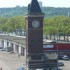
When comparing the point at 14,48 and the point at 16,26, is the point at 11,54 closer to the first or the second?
the point at 14,48

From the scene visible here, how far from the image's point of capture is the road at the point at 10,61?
207ft

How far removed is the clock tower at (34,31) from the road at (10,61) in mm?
6110

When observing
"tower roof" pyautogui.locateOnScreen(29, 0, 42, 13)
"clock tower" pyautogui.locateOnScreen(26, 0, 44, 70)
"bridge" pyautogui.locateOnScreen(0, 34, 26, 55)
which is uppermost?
"tower roof" pyautogui.locateOnScreen(29, 0, 42, 13)

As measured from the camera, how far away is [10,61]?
7106 cm

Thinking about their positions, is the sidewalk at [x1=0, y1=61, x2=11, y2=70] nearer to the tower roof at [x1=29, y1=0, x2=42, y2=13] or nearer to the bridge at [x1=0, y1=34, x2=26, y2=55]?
the bridge at [x1=0, y1=34, x2=26, y2=55]

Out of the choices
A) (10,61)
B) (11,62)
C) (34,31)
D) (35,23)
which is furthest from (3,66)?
(35,23)

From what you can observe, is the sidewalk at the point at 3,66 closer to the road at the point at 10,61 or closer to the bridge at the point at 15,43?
the road at the point at 10,61

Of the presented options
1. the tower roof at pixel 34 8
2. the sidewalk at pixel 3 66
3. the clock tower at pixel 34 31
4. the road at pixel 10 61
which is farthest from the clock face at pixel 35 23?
the sidewalk at pixel 3 66

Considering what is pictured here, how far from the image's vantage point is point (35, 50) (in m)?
52.9

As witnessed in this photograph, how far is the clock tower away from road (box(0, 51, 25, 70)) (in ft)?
20.0

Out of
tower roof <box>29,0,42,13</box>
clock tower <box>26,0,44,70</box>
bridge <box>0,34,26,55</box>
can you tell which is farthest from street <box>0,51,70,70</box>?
tower roof <box>29,0,42,13</box>

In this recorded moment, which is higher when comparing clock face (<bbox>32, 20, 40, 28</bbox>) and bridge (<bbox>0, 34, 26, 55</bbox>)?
clock face (<bbox>32, 20, 40, 28</bbox>)

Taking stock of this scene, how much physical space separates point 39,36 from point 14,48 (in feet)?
115

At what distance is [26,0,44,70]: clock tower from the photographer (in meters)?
52.2
